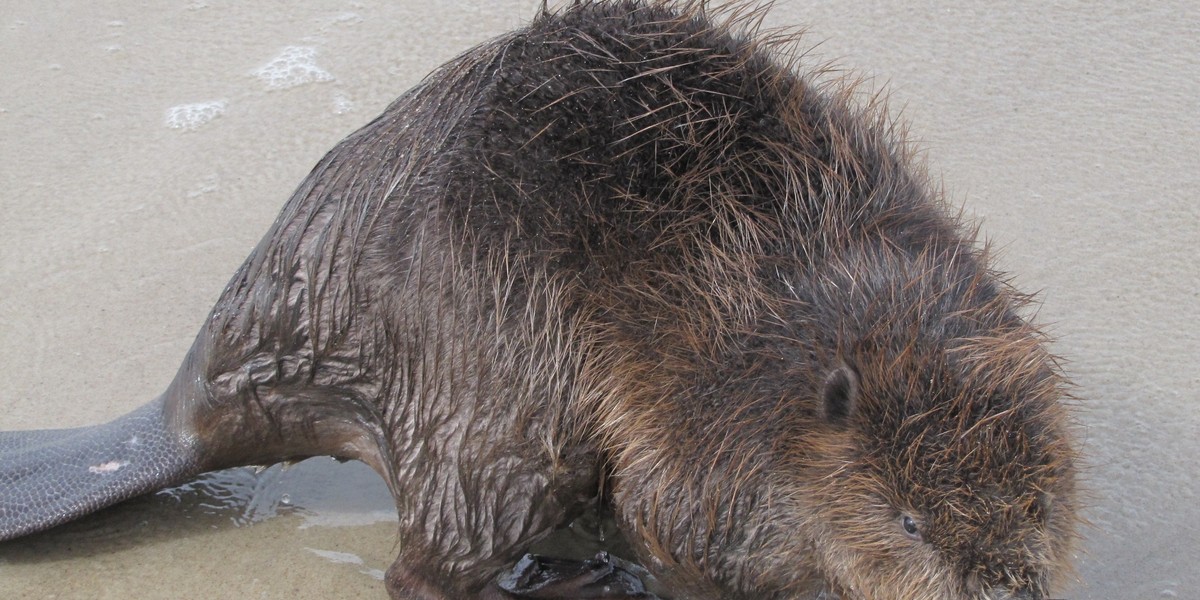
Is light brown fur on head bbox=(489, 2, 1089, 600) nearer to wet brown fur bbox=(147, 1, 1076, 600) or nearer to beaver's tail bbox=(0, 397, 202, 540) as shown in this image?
wet brown fur bbox=(147, 1, 1076, 600)

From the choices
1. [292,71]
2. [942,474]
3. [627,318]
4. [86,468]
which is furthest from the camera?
[292,71]

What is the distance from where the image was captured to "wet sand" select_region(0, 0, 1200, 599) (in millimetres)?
2816

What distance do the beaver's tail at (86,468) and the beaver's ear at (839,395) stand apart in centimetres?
145

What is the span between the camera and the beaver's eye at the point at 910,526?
2.29 m

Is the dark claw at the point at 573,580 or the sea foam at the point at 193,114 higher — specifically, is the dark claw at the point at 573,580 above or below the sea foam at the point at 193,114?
below

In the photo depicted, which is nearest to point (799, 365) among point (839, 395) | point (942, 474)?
point (839, 395)

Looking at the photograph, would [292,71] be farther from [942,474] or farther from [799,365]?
[942,474]

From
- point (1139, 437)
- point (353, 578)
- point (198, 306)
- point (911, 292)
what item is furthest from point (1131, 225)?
point (198, 306)

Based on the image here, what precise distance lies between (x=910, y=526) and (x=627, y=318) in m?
A: 0.71

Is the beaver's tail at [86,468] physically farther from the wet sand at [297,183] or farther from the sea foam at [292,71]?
the sea foam at [292,71]

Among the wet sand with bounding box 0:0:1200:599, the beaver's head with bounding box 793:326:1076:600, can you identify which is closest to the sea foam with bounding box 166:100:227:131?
the wet sand with bounding box 0:0:1200:599

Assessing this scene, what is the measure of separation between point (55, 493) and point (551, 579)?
1125 mm

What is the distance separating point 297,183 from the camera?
387 centimetres

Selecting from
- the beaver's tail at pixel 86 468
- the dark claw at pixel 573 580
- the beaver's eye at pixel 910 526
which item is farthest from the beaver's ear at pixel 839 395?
the beaver's tail at pixel 86 468
